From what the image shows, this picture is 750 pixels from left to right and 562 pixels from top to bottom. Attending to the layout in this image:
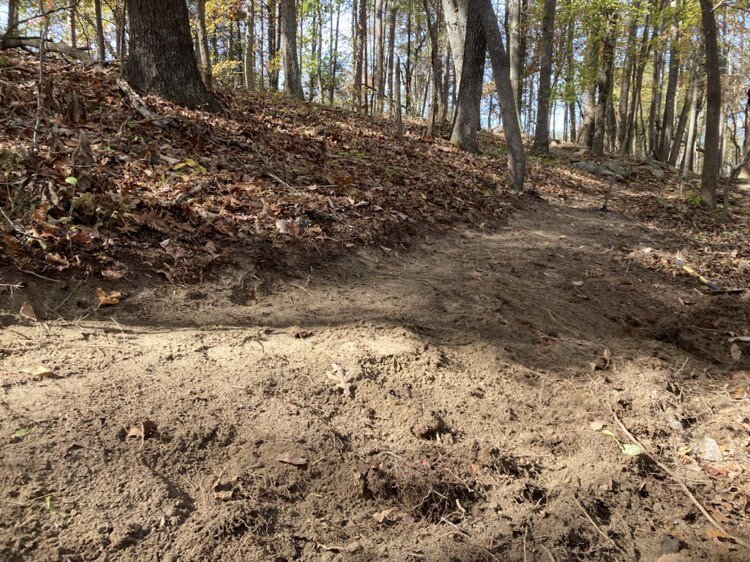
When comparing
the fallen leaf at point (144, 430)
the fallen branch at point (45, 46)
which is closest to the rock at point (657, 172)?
the fallen branch at point (45, 46)

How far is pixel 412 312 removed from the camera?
3.78 meters

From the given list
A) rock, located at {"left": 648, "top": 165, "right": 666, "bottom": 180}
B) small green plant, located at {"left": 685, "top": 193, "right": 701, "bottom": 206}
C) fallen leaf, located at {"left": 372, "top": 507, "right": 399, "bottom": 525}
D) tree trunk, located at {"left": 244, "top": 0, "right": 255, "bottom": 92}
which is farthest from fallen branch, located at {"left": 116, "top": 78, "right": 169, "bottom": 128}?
rock, located at {"left": 648, "top": 165, "right": 666, "bottom": 180}

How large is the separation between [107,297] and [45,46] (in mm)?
5726

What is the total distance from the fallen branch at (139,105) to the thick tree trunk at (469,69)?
6941 mm

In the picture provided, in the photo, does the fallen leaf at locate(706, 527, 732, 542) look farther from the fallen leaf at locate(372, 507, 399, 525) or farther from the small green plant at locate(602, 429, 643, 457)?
the fallen leaf at locate(372, 507, 399, 525)

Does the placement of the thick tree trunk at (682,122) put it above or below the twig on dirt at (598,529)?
above

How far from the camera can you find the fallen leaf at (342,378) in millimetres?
2886

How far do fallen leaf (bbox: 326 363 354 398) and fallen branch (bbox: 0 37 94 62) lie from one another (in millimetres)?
6439

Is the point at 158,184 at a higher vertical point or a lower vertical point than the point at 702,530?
higher

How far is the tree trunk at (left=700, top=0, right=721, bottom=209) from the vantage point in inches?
344

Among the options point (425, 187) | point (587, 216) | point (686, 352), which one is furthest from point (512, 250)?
point (587, 216)

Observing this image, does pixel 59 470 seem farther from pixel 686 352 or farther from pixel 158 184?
pixel 686 352

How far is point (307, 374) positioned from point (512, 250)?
3.78 metres

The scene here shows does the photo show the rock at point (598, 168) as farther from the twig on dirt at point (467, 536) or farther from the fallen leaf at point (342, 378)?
the twig on dirt at point (467, 536)
